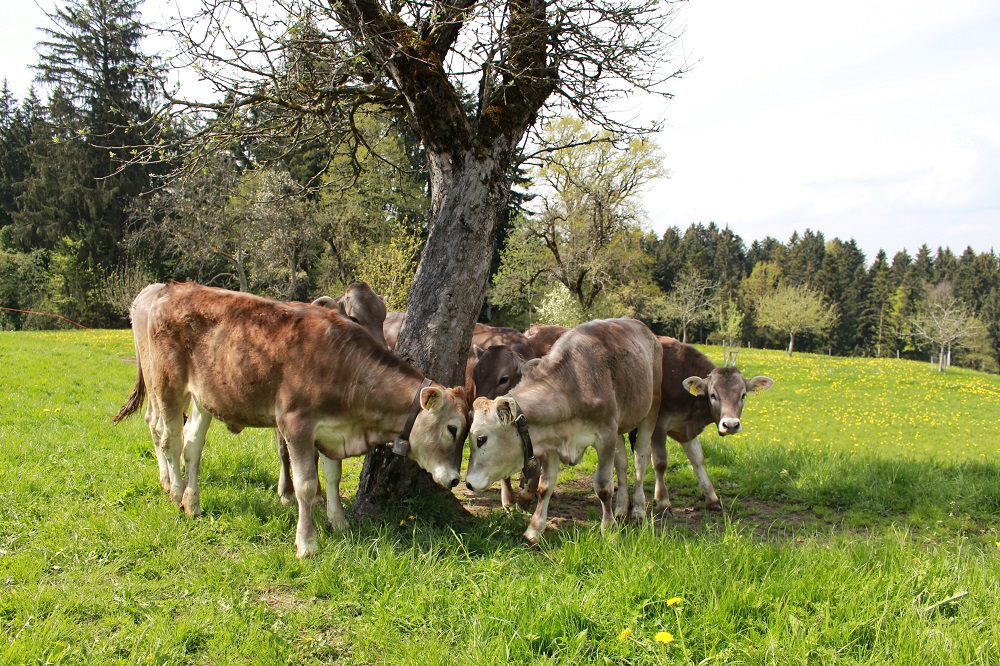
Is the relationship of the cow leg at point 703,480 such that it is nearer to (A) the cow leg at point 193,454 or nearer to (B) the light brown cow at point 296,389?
(B) the light brown cow at point 296,389

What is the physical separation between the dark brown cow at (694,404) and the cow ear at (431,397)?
11.7ft

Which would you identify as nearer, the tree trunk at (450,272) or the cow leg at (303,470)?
the cow leg at (303,470)

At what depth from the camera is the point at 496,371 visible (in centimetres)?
803

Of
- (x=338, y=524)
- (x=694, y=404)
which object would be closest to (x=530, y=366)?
(x=338, y=524)

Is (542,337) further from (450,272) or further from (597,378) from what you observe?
(450,272)

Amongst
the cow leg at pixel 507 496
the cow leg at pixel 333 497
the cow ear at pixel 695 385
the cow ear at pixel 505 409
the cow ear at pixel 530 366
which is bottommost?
the cow leg at pixel 507 496

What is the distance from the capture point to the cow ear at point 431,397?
5.29m

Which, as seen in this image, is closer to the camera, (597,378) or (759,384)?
(597,378)

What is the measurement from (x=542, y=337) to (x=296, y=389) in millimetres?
4882

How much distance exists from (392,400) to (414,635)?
2252mm

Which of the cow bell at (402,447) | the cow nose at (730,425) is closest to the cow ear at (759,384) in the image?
the cow nose at (730,425)

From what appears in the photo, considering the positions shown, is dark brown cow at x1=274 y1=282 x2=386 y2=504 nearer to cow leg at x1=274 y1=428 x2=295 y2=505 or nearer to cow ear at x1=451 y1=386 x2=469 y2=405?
cow leg at x1=274 y1=428 x2=295 y2=505

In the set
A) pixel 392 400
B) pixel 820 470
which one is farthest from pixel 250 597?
pixel 820 470

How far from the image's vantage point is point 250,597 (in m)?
4.43
